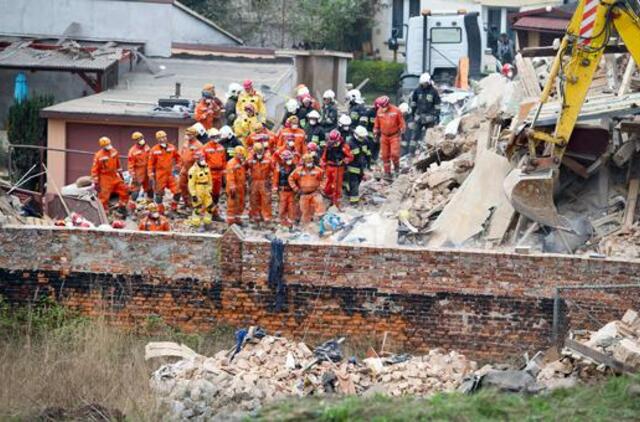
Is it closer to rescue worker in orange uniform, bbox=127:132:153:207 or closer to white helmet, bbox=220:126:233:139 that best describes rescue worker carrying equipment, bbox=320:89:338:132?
white helmet, bbox=220:126:233:139

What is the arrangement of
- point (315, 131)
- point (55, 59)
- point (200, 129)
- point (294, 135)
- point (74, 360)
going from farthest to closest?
point (55, 59), point (315, 131), point (200, 129), point (294, 135), point (74, 360)

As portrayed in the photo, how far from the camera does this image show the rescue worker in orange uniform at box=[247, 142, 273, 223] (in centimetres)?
2516

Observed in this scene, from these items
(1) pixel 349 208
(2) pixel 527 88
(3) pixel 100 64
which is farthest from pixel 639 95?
(3) pixel 100 64

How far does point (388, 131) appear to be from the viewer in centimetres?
2783

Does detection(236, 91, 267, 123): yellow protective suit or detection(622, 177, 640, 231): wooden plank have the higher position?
detection(236, 91, 267, 123): yellow protective suit

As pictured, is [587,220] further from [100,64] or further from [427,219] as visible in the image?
[100,64]

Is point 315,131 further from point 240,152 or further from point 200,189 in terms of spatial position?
point 200,189

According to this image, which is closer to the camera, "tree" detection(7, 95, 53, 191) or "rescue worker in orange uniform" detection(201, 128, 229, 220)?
"rescue worker in orange uniform" detection(201, 128, 229, 220)

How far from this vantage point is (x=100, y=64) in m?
33.8

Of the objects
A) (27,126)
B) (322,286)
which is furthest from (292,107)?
(322,286)

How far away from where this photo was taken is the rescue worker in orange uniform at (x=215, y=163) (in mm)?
25484

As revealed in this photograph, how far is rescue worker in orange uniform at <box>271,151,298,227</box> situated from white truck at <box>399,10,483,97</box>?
13330 millimetres

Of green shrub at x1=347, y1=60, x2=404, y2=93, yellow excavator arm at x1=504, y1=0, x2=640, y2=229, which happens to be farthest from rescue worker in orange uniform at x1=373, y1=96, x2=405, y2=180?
green shrub at x1=347, y1=60, x2=404, y2=93

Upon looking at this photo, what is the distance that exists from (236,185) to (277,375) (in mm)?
6542
